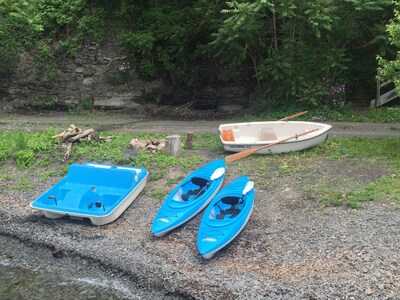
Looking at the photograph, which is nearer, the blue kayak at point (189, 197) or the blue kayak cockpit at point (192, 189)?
the blue kayak at point (189, 197)

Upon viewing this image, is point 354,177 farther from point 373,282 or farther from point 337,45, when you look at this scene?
point 337,45

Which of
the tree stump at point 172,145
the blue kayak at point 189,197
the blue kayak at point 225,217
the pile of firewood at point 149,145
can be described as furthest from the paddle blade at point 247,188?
the pile of firewood at point 149,145

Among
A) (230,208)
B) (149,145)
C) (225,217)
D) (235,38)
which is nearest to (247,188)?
(230,208)

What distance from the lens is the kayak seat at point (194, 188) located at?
8711mm

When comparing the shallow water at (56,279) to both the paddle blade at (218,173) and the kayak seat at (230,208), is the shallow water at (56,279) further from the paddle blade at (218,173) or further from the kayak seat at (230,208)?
the paddle blade at (218,173)

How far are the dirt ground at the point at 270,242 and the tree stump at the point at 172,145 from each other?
4.34 ft

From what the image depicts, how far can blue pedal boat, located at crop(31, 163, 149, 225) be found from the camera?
329 inches

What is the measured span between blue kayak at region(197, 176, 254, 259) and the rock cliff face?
9.50 metres

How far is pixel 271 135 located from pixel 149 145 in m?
3.12

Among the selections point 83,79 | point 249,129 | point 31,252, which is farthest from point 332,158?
point 83,79

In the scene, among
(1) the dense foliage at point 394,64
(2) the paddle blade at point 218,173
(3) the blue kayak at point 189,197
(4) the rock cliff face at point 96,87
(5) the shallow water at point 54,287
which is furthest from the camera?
(4) the rock cliff face at point 96,87

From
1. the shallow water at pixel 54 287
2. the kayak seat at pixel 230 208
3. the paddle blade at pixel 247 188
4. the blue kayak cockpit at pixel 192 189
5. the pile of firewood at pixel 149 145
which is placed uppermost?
the pile of firewood at pixel 149 145

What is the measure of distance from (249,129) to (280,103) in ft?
13.5

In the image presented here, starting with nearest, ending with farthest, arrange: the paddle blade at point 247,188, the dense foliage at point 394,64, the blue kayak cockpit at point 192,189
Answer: the paddle blade at point 247,188
the blue kayak cockpit at point 192,189
the dense foliage at point 394,64
